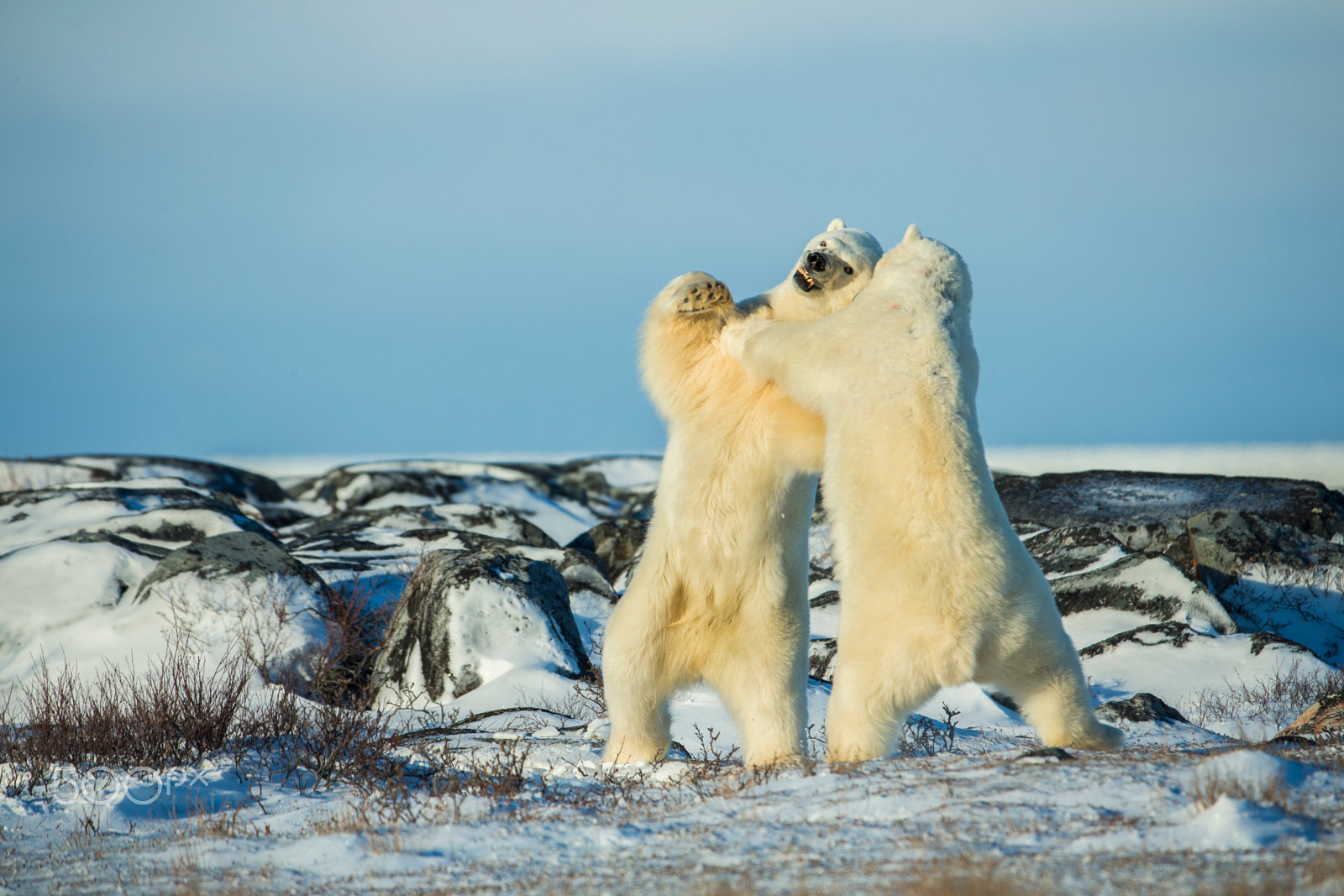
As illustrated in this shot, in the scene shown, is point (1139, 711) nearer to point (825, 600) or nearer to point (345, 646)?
point (825, 600)

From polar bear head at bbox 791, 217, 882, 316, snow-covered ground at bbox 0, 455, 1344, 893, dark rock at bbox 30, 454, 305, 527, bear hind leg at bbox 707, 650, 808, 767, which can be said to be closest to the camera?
snow-covered ground at bbox 0, 455, 1344, 893

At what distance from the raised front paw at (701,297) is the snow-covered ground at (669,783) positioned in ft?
7.61

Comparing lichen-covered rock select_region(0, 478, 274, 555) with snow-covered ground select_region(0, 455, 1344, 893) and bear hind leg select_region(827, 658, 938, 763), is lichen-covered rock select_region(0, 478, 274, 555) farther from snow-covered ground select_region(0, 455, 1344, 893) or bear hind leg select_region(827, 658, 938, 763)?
bear hind leg select_region(827, 658, 938, 763)

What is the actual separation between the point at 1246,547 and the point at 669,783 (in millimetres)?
12049

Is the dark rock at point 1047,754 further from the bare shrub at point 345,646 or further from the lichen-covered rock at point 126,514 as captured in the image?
the lichen-covered rock at point 126,514

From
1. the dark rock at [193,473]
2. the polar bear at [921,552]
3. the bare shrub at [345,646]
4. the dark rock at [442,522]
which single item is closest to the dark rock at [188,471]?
the dark rock at [193,473]

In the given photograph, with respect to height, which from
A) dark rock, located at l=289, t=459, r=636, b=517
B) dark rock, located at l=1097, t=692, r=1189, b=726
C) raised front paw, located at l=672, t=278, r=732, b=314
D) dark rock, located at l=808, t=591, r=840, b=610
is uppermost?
raised front paw, located at l=672, t=278, r=732, b=314

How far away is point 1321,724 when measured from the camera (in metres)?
6.50

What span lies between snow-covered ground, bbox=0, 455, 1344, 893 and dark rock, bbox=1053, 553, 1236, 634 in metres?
0.03

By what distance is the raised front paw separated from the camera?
5.75 metres

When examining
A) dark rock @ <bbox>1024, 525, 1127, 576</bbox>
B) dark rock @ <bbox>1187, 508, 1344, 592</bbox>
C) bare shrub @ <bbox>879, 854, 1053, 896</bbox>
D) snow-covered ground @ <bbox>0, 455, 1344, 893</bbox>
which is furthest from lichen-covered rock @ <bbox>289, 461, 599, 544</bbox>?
bare shrub @ <bbox>879, 854, 1053, 896</bbox>

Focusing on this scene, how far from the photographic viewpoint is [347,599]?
1226 centimetres

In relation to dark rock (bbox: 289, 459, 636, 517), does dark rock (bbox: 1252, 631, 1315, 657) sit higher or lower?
lower

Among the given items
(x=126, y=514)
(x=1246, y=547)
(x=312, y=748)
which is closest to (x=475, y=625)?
(x=312, y=748)
